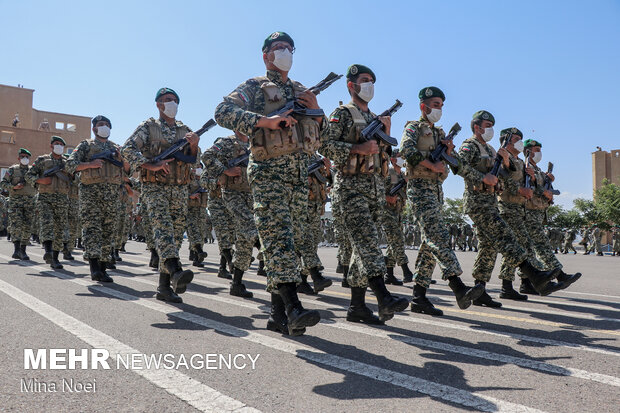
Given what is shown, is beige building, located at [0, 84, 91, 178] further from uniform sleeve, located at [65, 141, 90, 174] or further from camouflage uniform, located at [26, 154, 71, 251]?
uniform sleeve, located at [65, 141, 90, 174]

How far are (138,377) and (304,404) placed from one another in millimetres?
1027

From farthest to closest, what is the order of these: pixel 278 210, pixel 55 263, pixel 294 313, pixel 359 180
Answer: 1. pixel 55 263
2. pixel 359 180
3. pixel 278 210
4. pixel 294 313

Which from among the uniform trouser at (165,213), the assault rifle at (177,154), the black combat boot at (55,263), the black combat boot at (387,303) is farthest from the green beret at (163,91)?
the black combat boot at (55,263)

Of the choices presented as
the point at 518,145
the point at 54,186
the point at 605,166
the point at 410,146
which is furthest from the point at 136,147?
the point at 605,166

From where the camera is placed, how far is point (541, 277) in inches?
216

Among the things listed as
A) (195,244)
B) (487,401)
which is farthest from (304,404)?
(195,244)

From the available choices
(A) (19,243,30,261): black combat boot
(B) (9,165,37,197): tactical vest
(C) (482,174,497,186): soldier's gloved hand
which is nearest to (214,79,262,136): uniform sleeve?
(C) (482,174,497,186): soldier's gloved hand

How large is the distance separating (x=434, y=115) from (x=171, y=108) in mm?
3206

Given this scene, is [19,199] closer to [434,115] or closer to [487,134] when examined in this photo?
[434,115]

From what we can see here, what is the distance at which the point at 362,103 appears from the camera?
4887 millimetres

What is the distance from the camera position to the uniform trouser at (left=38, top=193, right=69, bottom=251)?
9.18 m

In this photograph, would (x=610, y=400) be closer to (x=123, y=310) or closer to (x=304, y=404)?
(x=304, y=404)

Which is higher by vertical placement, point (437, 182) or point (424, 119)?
point (424, 119)

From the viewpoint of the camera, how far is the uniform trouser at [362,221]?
4133 mm
